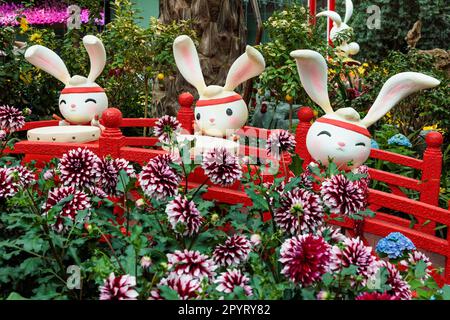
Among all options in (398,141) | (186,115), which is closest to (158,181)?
(186,115)

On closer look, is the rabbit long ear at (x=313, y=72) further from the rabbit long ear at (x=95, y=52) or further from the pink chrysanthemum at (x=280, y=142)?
the rabbit long ear at (x=95, y=52)

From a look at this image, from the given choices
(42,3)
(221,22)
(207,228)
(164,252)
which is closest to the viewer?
(164,252)

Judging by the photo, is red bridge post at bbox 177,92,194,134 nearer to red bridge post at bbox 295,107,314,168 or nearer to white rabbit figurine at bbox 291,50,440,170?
red bridge post at bbox 295,107,314,168

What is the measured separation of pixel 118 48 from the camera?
15.3 ft

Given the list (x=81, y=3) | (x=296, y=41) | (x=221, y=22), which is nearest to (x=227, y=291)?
(x=296, y=41)

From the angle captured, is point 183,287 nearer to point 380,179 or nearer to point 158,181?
point 158,181

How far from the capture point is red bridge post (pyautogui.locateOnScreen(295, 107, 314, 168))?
10.1 feet

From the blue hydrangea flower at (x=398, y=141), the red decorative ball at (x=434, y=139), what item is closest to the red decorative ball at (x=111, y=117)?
the red decorative ball at (x=434, y=139)

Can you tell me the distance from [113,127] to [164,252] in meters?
1.61

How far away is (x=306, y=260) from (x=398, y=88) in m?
1.88

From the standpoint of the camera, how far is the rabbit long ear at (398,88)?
2.69 metres

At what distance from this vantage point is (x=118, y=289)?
1087 mm

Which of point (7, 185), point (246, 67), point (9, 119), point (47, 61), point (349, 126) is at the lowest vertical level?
point (7, 185)
